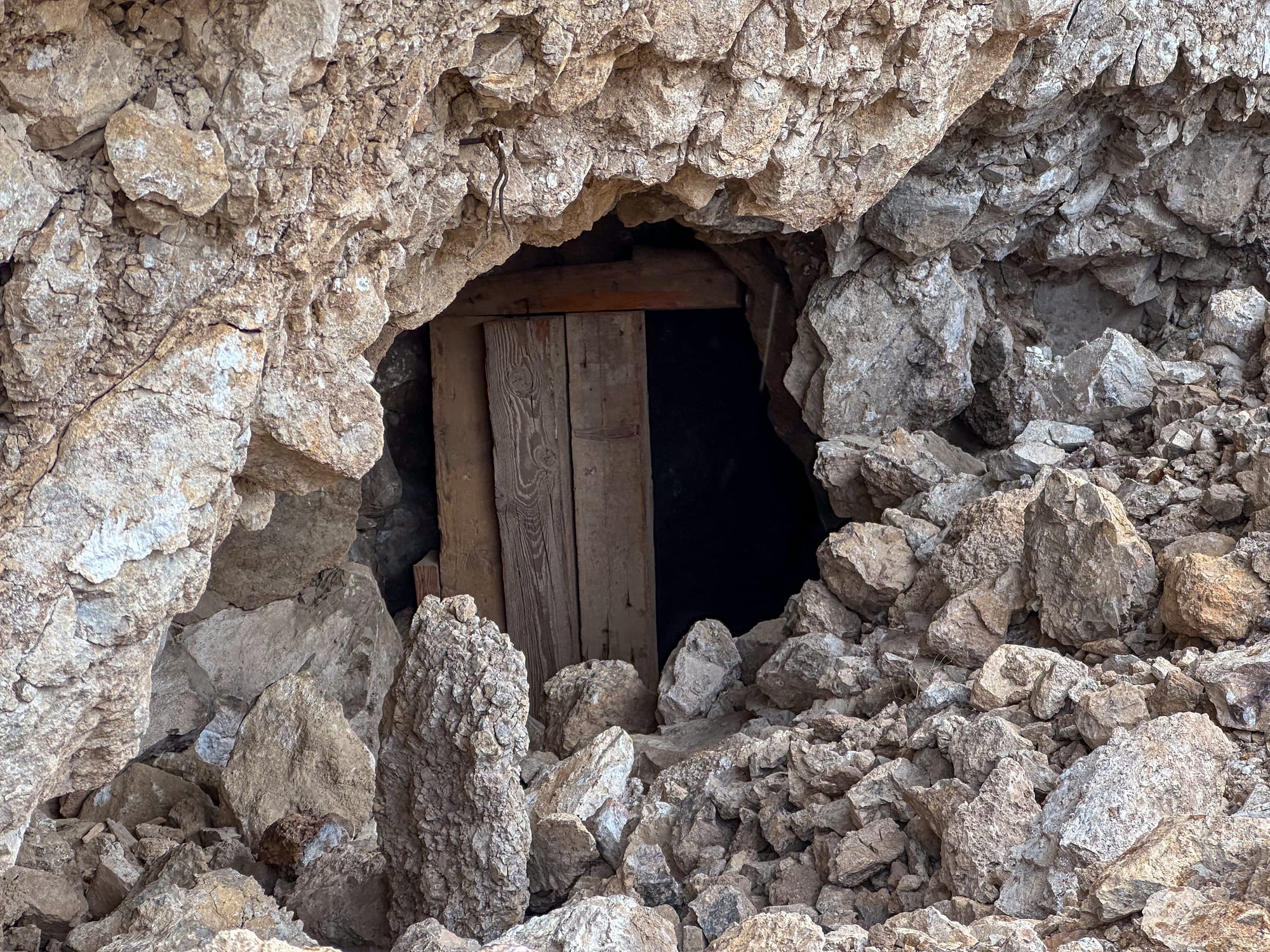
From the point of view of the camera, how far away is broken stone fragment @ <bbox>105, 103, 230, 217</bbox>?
5.01ft

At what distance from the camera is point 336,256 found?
1920 mm

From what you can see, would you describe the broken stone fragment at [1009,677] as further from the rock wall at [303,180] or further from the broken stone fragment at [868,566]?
the rock wall at [303,180]

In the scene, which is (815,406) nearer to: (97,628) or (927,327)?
(927,327)

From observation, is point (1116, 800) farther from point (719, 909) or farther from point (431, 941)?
point (431, 941)

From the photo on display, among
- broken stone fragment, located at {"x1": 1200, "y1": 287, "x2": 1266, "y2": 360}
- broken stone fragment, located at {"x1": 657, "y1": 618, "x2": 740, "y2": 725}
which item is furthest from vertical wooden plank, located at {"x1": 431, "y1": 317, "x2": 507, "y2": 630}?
broken stone fragment, located at {"x1": 1200, "y1": 287, "x2": 1266, "y2": 360}

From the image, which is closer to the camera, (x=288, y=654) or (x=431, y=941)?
(x=431, y=941)

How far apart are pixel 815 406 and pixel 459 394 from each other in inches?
53.1

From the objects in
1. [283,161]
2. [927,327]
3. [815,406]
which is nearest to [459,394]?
[815,406]

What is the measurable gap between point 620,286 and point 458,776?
94.0 inches

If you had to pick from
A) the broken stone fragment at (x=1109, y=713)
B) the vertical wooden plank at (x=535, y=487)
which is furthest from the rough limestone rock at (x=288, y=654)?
the broken stone fragment at (x=1109, y=713)

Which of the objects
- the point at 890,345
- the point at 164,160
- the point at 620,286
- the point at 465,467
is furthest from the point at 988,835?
the point at 465,467

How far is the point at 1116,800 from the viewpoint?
1861mm

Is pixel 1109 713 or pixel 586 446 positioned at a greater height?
pixel 586 446

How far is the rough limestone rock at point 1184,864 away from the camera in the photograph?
5.05ft
